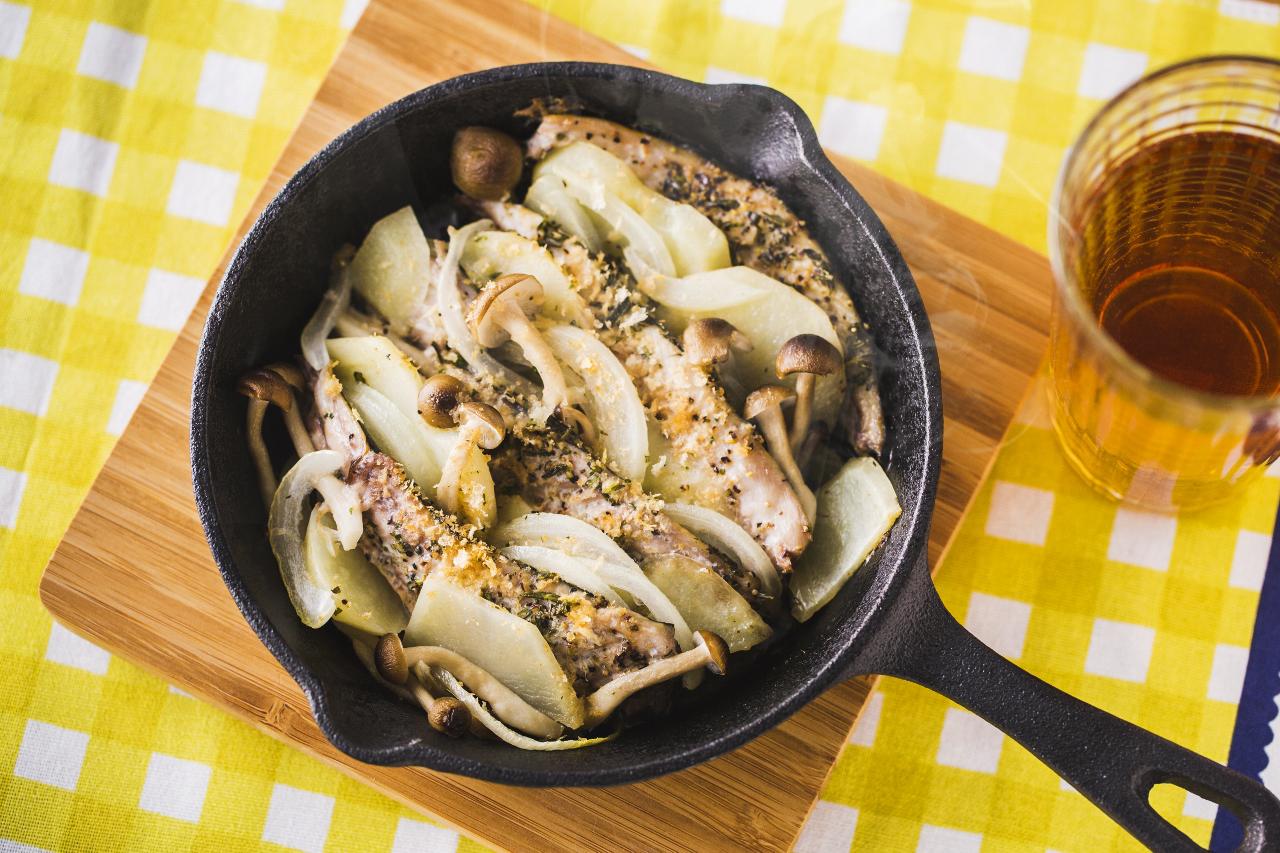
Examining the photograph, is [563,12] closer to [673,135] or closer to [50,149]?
[673,135]


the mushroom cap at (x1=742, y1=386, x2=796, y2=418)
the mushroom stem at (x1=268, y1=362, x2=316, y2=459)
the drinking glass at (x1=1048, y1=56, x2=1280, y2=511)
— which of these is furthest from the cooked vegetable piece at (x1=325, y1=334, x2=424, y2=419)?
the drinking glass at (x1=1048, y1=56, x2=1280, y2=511)

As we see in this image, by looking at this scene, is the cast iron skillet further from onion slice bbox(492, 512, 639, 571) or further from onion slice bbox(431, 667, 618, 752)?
onion slice bbox(492, 512, 639, 571)

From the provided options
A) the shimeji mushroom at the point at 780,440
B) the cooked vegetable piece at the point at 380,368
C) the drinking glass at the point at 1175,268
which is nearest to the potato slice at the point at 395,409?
the cooked vegetable piece at the point at 380,368

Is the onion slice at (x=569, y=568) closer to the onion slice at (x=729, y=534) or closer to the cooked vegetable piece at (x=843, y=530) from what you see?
the onion slice at (x=729, y=534)

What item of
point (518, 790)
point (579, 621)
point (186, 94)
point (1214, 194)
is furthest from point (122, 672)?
point (1214, 194)

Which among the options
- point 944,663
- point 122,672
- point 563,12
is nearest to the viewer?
point 944,663

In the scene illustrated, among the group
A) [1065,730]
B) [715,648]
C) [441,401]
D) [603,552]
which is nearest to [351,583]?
[441,401]
